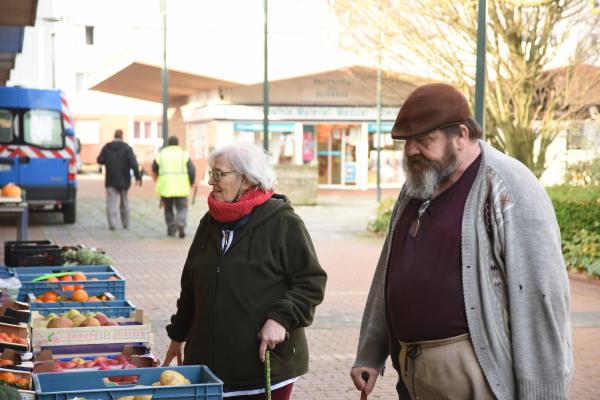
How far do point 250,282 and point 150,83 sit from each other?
41.4m

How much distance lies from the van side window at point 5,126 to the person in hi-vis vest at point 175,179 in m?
3.97

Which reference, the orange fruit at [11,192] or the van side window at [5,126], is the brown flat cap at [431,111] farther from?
the van side window at [5,126]

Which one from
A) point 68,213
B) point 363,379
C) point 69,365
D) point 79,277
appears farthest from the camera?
point 68,213

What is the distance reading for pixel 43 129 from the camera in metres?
21.8

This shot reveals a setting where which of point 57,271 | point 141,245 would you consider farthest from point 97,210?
point 57,271

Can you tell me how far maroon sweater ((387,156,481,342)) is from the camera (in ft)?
11.4

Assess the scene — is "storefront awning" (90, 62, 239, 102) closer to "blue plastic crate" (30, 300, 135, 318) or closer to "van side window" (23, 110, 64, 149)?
"van side window" (23, 110, 64, 149)

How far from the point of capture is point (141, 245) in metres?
18.1

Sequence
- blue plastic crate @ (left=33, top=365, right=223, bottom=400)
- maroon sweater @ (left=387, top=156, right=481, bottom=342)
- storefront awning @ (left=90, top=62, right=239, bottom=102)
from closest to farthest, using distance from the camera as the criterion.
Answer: maroon sweater @ (left=387, top=156, right=481, bottom=342) → blue plastic crate @ (left=33, top=365, right=223, bottom=400) → storefront awning @ (left=90, top=62, right=239, bottom=102)

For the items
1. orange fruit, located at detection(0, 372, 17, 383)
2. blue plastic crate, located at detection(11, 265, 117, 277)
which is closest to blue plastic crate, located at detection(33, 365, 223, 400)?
orange fruit, located at detection(0, 372, 17, 383)

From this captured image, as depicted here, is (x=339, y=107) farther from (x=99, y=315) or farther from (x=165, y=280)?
(x=99, y=315)

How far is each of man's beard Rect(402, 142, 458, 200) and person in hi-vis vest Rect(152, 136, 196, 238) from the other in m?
15.2

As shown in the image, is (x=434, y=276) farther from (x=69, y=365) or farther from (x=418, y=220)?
(x=69, y=365)

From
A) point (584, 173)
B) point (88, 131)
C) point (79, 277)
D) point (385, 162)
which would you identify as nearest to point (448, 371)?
point (79, 277)
